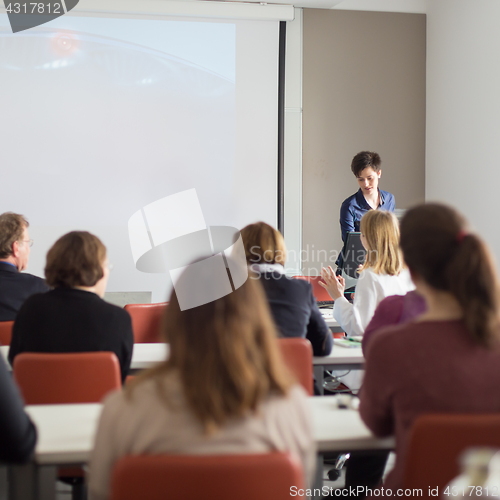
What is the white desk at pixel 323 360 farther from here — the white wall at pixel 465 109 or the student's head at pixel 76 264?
the white wall at pixel 465 109

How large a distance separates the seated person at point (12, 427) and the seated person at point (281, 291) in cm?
116

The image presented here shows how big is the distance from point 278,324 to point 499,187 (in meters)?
3.33

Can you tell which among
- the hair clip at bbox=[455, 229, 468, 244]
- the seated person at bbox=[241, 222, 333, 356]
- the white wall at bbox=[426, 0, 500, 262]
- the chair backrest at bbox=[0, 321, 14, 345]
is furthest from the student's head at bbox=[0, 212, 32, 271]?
the white wall at bbox=[426, 0, 500, 262]

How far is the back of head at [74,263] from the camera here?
2.00 m

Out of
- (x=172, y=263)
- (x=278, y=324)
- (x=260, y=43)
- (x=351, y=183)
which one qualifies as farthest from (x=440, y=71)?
(x=278, y=324)

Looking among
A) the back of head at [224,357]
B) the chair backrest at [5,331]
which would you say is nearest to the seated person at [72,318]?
the chair backrest at [5,331]

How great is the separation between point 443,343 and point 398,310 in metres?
0.78

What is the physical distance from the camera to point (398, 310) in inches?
75.9

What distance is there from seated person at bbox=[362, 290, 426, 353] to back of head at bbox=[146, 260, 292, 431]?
99 centimetres

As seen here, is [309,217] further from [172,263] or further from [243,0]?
[243,0]

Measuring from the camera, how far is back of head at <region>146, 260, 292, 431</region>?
957 millimetres

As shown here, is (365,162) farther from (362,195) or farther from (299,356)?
(299,356)

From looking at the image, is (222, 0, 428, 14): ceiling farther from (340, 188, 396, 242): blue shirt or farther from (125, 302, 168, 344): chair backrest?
(125, 302, 168, 344): chair backrest

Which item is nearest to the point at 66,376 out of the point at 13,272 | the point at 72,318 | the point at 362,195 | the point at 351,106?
the point at 72,318
